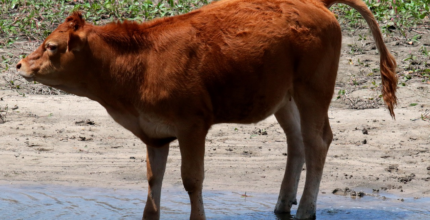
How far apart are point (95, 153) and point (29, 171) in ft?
2.72

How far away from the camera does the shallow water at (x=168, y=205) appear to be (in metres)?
6.34

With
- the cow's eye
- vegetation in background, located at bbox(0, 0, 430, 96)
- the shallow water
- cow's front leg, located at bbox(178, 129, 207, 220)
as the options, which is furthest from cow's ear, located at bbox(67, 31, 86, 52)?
vegetation in background, located at bbox(0, 0, 430, 96)

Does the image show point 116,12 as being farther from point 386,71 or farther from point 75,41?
point 75,41

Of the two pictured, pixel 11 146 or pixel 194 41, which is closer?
pixel 194 41

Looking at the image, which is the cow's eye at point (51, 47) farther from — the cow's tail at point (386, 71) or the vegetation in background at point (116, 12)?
the vegetation in background at point (116, 12)

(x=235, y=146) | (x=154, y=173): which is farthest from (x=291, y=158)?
(x=235, y=146)

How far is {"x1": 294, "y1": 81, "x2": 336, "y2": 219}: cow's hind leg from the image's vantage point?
5930 mm

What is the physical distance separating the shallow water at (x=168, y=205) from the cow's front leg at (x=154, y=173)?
381 mm

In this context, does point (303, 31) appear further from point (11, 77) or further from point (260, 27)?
point (11, 77)

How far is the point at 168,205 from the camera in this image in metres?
6.66

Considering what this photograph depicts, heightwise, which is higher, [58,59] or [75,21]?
[75,21]

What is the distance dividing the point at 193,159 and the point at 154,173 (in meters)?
0.62

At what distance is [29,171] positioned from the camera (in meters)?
7.55

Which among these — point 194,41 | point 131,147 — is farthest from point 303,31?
point 131,147
